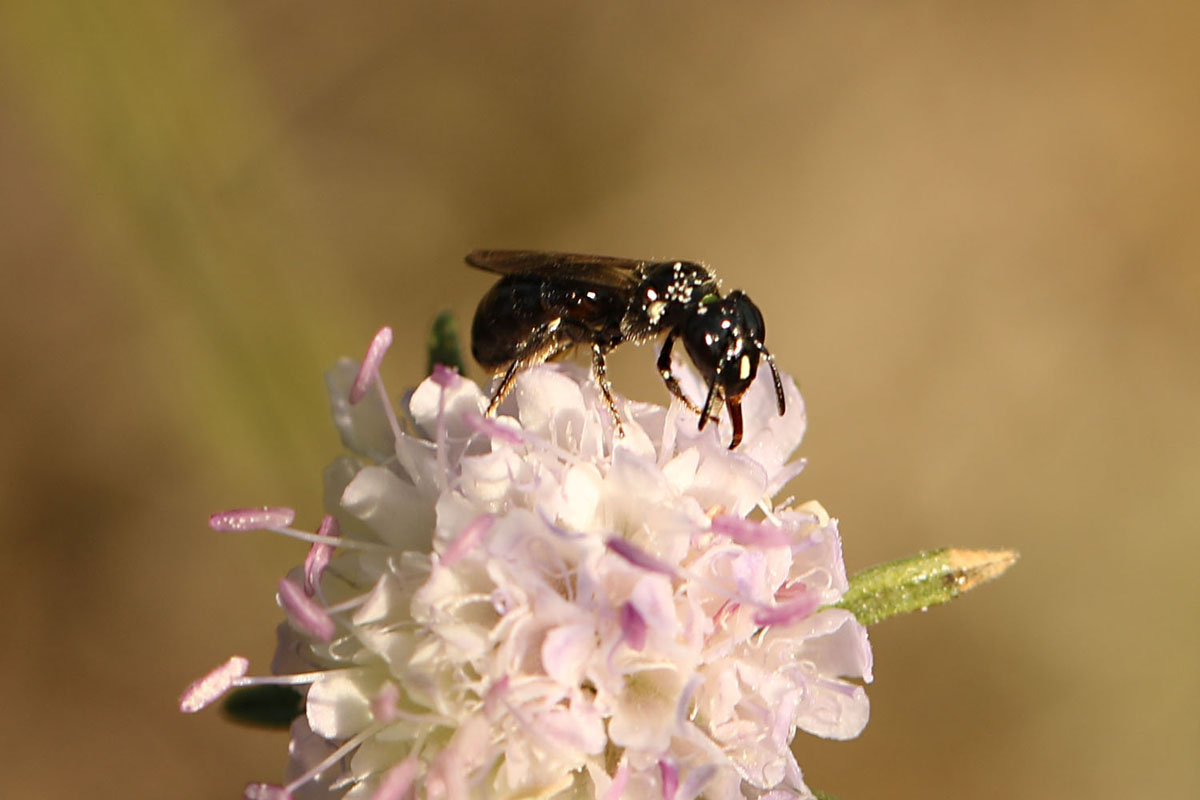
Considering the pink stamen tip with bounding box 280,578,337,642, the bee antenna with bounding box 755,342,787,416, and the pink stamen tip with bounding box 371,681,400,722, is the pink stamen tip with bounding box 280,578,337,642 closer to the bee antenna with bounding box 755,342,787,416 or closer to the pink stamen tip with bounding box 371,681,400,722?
the pink stamen tip with bounding box 371,681,400,722

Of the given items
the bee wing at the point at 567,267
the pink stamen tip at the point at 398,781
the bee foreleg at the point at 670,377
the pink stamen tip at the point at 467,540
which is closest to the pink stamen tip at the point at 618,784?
the pink stamen tip at the point at 398,781

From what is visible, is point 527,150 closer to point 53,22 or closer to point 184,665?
point 53,22

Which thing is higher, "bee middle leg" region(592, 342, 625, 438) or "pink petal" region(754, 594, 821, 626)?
"bee middle leg" region(592, 342, 625, 438)

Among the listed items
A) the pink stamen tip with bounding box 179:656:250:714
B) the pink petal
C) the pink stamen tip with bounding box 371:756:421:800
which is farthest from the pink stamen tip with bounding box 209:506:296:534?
the pink petal

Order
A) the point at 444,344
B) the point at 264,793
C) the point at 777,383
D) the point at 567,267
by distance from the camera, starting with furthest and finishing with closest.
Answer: the point at 444,344, the point at 567,267, the point at 777,383, the point at 264,793

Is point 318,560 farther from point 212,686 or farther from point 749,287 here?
point 749,287

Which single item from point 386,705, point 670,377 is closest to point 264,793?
point 386,705
